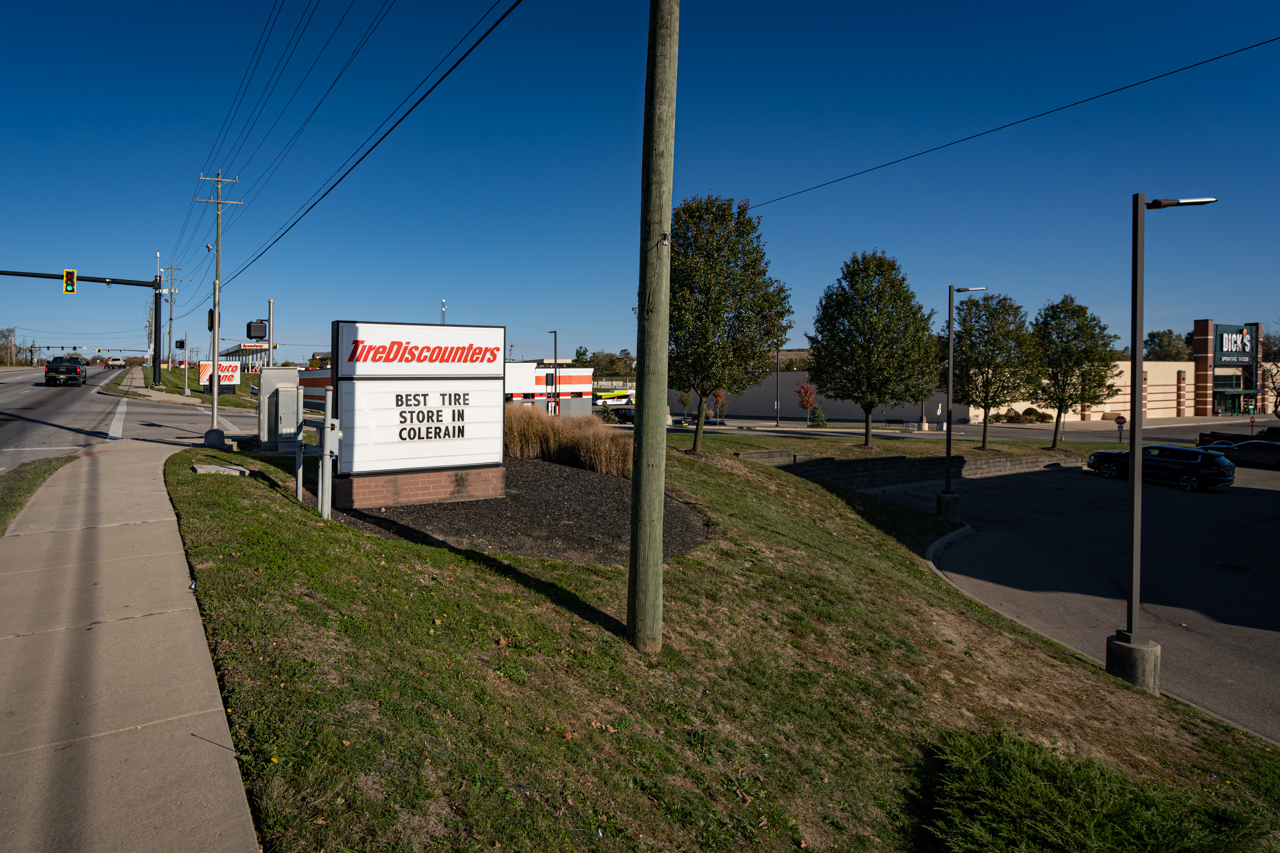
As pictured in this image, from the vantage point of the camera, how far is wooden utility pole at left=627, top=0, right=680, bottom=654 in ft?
22.2

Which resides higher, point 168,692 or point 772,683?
point 168,692

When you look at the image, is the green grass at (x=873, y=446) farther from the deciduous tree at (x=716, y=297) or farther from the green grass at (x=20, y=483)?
the green grass at (x=20, y=483)

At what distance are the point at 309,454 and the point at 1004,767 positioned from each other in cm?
1397

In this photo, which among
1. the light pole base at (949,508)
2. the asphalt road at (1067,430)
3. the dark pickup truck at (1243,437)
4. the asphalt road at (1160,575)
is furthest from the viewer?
the asphalt road at (1067,430)

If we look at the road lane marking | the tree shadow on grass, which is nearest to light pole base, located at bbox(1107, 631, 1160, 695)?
the tree shadow on grass

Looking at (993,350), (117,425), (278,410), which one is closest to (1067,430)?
(993,350)

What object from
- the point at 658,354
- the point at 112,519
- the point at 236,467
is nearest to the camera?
the point at 658,354

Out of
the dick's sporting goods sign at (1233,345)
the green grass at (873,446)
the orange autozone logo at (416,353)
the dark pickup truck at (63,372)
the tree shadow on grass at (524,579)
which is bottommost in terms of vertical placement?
the tree shadow on grass at (524,579)

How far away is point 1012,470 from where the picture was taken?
113ft

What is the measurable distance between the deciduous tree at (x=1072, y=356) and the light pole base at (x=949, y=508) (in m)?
18.3

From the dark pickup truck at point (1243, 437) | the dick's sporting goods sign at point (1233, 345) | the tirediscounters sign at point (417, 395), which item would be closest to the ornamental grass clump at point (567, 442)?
the tirediscounters sign at point (417, 395)

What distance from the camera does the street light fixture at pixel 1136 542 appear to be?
976 centimetres

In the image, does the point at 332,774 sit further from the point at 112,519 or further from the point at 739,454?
the point at 739,454

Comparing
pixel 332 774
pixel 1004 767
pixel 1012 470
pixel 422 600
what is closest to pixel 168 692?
pixel 332 774
